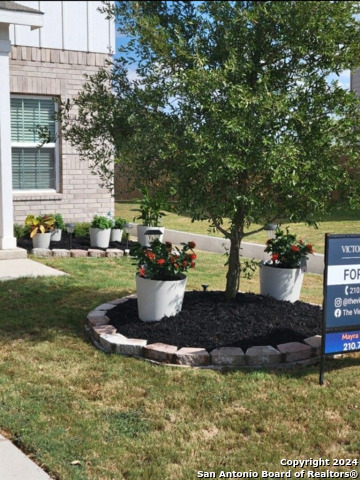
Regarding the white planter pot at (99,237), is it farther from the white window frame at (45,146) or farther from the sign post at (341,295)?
the sign post at (341,295)

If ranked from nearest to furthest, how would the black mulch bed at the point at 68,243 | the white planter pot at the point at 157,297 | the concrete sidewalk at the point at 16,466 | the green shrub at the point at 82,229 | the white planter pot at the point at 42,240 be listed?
the concrete sidewalk at the point at 16,466 < the white planter pot at the point at 157,297 < the white planter pot at the point at 42,240 < the black mulch bed at the point at 68,243 < the green shrub at the point at 82,229

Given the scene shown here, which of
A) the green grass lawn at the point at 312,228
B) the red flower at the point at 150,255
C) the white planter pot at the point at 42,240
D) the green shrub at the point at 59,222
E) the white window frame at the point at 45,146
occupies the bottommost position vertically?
the green grass lawn at the point at 312,228

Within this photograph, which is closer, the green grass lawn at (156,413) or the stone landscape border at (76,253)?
the green grass lawn at (156,413)

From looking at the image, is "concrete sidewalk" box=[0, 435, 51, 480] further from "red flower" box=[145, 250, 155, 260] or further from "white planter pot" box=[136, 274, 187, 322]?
"red flower" box=[145, 250, 155, 260]

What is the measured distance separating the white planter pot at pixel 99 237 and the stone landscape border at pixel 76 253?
21 cm

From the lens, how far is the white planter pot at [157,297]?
586 centimetres

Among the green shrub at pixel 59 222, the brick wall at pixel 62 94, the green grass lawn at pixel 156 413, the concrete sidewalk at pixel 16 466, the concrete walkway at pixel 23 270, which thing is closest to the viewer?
the concrete sidewalk at pixel 16 466

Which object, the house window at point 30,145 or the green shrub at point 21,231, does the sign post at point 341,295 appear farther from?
the house window at point 30,145

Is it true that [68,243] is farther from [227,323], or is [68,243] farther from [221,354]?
[221,354]

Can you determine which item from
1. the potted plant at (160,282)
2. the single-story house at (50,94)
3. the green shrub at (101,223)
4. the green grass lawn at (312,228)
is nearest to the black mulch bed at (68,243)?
the green shrub at (101,223)

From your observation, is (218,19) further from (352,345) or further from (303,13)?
(352,345)

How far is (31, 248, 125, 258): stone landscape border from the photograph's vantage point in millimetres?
10297

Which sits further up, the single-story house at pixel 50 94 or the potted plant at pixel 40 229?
the single-story house at pixel 50 94

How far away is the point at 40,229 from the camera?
418 inches
